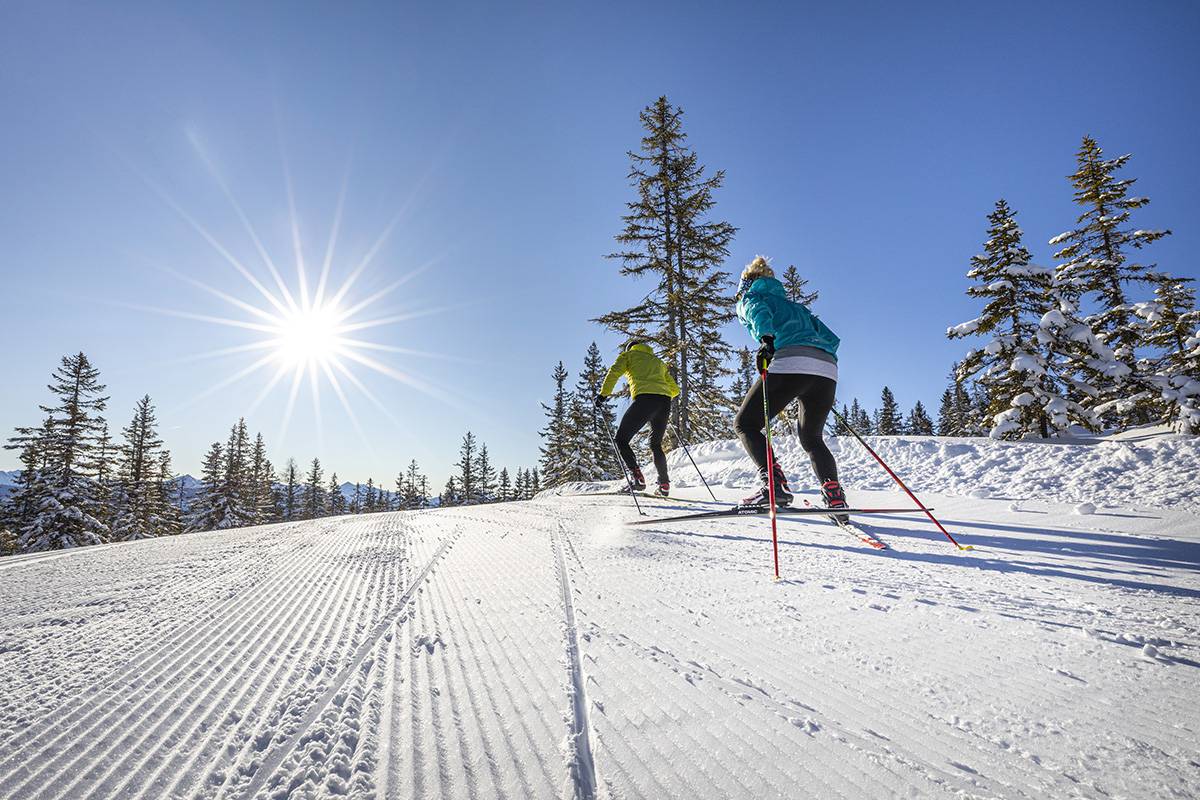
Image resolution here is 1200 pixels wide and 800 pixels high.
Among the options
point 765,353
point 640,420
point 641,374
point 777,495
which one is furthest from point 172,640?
point 641,374

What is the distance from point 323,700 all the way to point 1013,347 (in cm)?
1785

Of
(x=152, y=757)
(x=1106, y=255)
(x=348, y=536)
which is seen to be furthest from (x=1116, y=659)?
(x=1106, y=255)

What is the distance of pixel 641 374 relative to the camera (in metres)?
6.27

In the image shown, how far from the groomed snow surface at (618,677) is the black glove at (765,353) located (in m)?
1.54

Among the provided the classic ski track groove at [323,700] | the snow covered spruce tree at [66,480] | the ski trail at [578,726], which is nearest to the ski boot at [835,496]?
the ski trail at [578,726]

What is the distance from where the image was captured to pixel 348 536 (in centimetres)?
415

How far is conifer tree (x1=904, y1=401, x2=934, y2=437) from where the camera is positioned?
5794cm

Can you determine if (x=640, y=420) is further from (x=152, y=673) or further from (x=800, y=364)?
(x=152, y=673)

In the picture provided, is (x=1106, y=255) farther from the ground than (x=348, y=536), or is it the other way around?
(x=1106, y=255)

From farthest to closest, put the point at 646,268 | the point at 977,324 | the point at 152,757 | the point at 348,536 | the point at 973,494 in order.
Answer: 1. the point at 646,268
2. the point at 977,324
3. the point at 973,494
4. the point at 348,536
5. the point at 152,757

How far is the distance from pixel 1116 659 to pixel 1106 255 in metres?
23.0

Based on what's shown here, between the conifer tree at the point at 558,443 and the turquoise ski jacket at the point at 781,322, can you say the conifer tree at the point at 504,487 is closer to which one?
the conifer tree at the point at 558,443

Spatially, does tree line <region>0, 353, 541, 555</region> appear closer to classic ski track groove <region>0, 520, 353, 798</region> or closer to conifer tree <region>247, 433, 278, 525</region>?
conifer tree <region>247, 433, 278, 525</region>

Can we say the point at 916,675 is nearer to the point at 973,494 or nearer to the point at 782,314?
the point at 782,314
